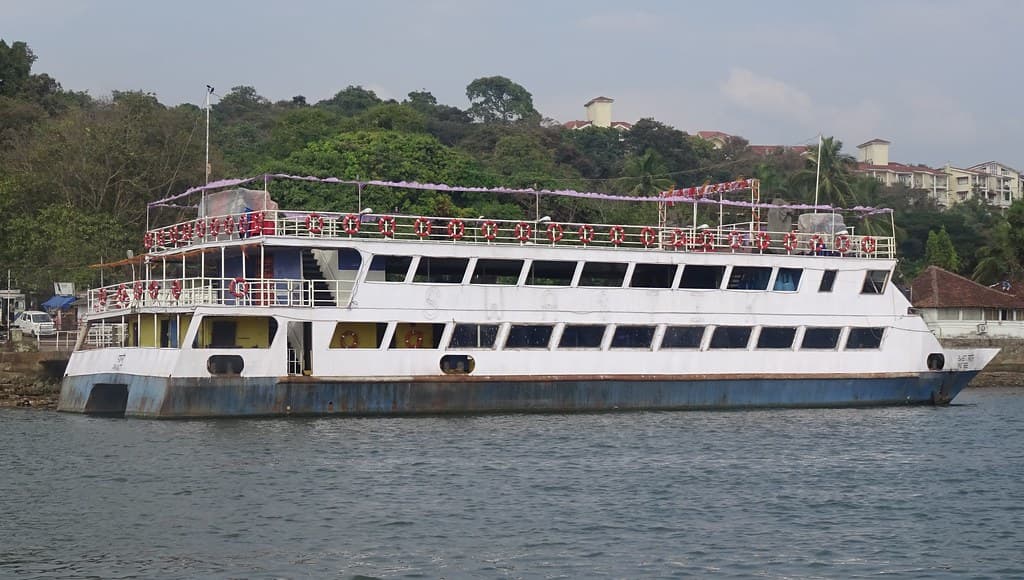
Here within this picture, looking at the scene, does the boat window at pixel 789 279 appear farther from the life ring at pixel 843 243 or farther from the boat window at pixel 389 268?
the boat window at pixel 389 268

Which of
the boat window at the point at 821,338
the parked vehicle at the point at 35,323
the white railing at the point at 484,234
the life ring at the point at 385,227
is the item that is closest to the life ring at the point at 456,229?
the white railing at the point at 484,234

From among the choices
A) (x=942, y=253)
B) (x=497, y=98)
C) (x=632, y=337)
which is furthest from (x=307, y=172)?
(x=497, y=98)

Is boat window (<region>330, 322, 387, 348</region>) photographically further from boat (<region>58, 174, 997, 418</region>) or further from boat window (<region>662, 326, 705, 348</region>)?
boat window (<region>662, 326, 705, 348</region>)

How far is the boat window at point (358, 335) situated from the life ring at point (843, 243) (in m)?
13.9

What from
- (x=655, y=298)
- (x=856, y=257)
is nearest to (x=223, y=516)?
(x=655, y=298)

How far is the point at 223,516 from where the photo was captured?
20344 millimetres

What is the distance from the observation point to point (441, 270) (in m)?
33.1

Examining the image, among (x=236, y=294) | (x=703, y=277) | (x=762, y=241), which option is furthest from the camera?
(x=762, y=241)

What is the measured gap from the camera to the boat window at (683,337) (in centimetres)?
3438

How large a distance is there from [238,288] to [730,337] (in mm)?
13257

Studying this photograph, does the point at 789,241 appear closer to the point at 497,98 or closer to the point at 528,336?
Answer: the point at 528,336

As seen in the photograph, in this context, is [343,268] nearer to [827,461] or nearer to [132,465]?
[132,465]

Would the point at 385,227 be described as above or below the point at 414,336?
above

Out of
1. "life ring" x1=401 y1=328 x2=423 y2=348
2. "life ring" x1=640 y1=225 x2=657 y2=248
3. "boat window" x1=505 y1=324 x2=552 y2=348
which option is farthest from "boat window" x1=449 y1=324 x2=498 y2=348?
"life ring" x1=640 y1=225 x2=657 y2=248
